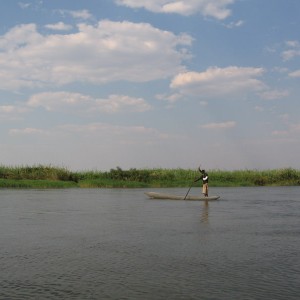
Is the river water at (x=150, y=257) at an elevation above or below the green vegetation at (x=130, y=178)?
below

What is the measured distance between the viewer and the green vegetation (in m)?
53.5

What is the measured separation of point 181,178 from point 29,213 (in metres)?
37.4

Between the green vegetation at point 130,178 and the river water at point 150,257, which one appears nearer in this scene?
the river water at point 150,257

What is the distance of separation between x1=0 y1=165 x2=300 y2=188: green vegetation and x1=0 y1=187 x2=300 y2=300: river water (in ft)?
103

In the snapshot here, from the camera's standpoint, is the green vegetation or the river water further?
the green vegetation

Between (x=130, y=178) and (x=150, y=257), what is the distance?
45809 mm

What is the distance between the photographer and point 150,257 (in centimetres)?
1238

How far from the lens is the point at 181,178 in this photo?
60219 mm

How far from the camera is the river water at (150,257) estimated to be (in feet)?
30.1

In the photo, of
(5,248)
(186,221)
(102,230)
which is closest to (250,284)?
(5,248)

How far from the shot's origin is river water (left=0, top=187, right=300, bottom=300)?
30.1 ft

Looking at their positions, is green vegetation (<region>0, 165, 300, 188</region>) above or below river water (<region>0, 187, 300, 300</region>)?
above

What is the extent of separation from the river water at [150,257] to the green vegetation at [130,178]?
3148 cm

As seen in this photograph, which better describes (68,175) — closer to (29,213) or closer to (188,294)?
(29,213)
